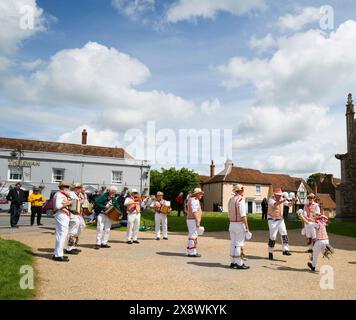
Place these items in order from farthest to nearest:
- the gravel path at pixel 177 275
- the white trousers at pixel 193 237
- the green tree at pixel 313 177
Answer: the green tree at pixel 313 177
the white trousers at pixel 193 237
the gravel path at pixel 177 275

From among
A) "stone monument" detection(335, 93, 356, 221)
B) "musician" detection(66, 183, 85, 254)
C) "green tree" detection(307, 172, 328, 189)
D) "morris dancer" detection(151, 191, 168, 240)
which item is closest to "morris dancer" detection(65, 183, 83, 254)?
"musician" detection(66, 183, 85, 254)

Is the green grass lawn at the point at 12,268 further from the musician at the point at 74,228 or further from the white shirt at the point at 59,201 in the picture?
the white shirt at the point at 59,201

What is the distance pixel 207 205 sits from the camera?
56.6 m

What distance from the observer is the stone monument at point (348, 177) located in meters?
25.9

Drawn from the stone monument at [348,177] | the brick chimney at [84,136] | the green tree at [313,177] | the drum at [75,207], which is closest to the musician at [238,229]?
the drum at [75,207]

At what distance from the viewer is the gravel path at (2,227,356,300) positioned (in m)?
5.95

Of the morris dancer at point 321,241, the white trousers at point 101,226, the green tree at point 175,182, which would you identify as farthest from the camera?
the green tree at point 175,182

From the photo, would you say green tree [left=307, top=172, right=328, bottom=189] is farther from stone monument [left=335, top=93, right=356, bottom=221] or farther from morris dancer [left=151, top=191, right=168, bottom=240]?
morris dancer [left=151, top=191, right=168, bottom=240]

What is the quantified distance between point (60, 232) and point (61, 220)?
0.28 m

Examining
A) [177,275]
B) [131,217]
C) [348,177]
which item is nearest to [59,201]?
[177,275]
